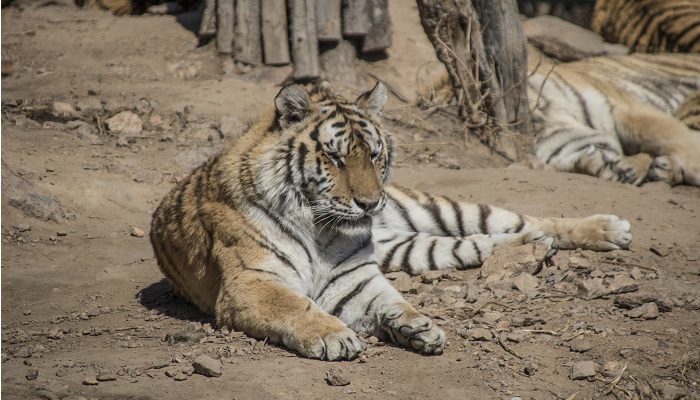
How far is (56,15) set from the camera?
26.2 ft

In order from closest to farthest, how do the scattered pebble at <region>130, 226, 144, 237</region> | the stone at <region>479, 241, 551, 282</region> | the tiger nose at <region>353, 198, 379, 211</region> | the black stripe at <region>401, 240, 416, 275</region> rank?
the tiger nose at <region>353, 198, 379, 211</region>
the stone at <region>479, 241, 551, 282</region>
the black stripe at <region>401, 240, 416, 275</region>
the scattered pebble at <region>130, 226, 144, 237</region>

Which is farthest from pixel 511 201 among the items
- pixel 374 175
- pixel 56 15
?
pixel 56 15

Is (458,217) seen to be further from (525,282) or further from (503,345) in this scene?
(503,345)

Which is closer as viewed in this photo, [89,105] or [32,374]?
[32,374]

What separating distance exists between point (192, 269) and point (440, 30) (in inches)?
119

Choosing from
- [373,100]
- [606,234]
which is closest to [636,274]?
[606,234]

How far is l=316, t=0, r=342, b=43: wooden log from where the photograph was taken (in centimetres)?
666

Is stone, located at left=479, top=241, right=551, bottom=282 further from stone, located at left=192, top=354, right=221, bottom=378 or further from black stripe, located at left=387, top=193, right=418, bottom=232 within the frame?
stone, located at left=192, top=354, right=221, bottom=378

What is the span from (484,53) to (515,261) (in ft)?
8.05

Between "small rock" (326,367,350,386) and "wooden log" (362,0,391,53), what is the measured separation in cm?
464

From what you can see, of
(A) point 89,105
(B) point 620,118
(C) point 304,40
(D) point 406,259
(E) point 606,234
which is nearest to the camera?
(E) point 606,234

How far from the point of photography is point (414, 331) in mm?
3107

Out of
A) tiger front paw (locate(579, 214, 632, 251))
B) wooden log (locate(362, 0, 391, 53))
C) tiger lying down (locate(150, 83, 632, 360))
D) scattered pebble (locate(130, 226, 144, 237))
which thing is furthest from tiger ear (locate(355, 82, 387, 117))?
wooden log (locate(362, 0, 391, 53))

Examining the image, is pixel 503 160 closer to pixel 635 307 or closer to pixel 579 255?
pixel 579 255
